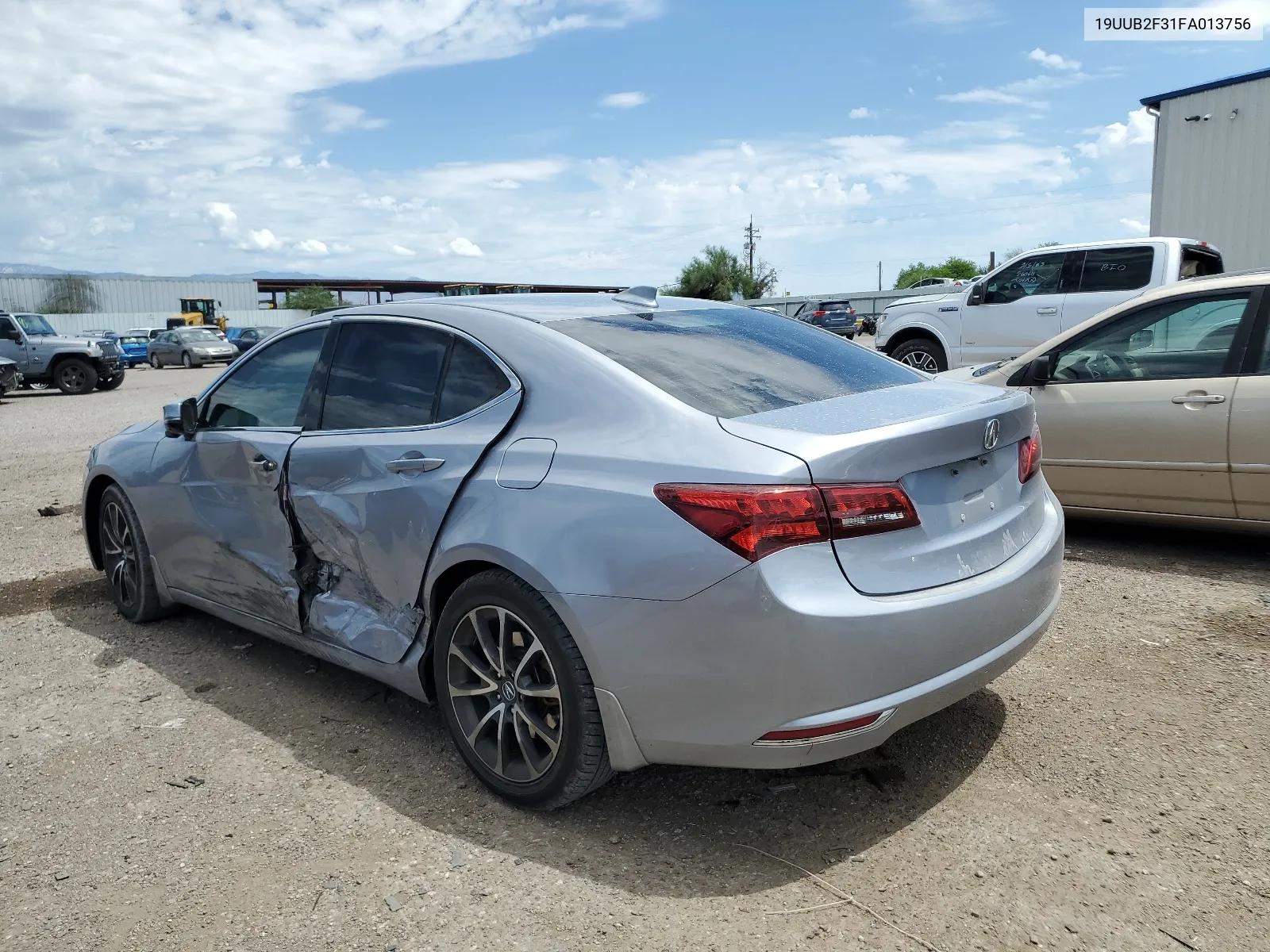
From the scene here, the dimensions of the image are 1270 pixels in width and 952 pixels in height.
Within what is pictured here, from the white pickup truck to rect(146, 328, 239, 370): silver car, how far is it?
31199 mm

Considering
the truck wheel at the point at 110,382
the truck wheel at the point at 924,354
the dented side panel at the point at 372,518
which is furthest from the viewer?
the truck wheel at the point at 110,382

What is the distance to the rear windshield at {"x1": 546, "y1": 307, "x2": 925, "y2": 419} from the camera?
2.99 m

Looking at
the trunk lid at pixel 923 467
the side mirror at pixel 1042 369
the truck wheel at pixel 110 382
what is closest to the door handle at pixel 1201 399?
the side mirror at pixel 1042 369

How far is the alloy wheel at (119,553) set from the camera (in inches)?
194

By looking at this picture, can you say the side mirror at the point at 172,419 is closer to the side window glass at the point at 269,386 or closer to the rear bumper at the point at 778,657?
the side window glass at the point at 269,386

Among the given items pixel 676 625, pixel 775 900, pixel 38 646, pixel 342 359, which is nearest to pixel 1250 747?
pixel 775 900

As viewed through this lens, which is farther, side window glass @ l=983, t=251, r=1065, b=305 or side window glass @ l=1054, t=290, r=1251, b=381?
side window glass @ l=983, t=251, r=1065, b=305

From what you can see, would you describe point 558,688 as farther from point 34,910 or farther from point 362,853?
point 34,910

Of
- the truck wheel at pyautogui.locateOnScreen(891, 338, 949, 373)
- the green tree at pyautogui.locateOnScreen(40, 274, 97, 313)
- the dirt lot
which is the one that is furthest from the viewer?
the green tree at pyautogui.locateOnScreen(40, 274, 97, 313)

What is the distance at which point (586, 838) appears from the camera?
114 inches

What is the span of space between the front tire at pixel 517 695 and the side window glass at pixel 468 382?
0.61m

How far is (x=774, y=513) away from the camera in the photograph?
8.18 ft

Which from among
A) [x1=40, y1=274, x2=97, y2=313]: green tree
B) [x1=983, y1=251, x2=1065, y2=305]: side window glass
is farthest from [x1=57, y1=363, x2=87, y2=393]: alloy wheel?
[x1=40, y1=274, x2=97, y2=313]: green tree

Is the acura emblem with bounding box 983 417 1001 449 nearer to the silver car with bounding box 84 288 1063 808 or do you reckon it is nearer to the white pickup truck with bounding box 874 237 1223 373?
the silver car with bounding box 84 288 1063 808
